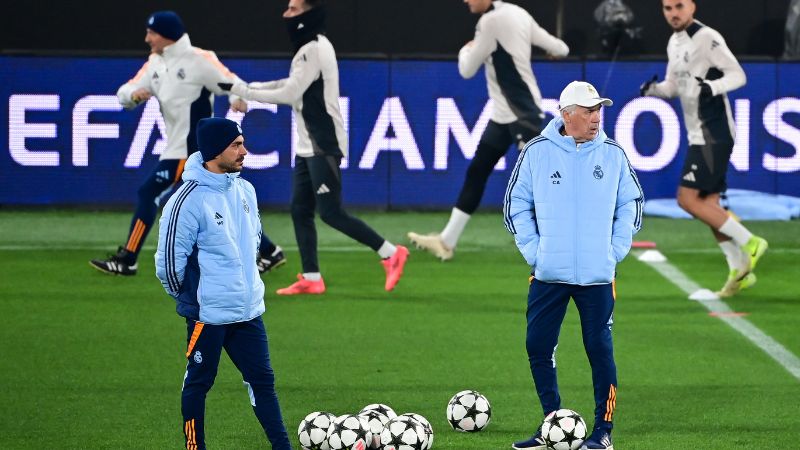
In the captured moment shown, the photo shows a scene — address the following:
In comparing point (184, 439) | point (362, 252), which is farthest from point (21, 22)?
point (184, 439)

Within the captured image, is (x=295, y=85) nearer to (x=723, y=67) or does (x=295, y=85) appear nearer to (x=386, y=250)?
(x=386, y=250)

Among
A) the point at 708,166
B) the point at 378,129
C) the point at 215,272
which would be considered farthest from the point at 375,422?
the point at 378,129

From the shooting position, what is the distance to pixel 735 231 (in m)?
13.6

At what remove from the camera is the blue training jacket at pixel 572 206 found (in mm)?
8352

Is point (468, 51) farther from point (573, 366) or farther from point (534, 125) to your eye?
point (573, 366)

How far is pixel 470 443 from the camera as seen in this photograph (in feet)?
28.5

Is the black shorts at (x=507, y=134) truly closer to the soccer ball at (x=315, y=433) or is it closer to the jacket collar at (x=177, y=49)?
the jacket collar at (x=177, y=49)

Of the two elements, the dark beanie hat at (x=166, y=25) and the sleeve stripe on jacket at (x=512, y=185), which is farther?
the dark beanie hat at (x=166, y=25)

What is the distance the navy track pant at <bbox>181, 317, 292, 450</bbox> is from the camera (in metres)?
7.88

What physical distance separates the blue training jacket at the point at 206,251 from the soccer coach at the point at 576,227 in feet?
5.19

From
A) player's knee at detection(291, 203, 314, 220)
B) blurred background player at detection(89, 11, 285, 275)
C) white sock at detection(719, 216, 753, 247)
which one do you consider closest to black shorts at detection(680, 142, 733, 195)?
white sock at detection(719, 216, 753, 247)

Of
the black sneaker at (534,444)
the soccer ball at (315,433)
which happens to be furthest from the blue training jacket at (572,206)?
the soccer ball at (315,433)

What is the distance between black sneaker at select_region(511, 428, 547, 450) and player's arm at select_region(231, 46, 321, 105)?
18.3ft

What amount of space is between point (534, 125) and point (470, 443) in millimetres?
7002
